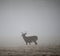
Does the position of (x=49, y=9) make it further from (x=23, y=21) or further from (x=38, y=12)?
(x=23, y=21)

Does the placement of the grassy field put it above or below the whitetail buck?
below

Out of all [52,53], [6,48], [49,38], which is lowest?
[52,53]

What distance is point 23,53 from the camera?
2795 mm

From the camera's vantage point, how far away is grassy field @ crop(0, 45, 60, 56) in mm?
2793

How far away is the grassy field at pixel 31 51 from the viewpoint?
2793 mm

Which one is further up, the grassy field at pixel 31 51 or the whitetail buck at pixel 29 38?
the whitetail buck at pixel 29 38

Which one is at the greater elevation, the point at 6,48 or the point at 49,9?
the point at 49,9

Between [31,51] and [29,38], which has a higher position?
[29,38]

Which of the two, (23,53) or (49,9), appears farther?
(49,9)

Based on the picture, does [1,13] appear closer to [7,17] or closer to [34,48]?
[7,17]

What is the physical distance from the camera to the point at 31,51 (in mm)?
→ 2812

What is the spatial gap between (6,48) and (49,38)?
3.37 feet

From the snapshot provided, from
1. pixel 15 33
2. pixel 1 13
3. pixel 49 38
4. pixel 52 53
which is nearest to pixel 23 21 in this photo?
pixel 15 33

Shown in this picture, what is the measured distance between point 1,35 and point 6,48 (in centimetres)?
33
